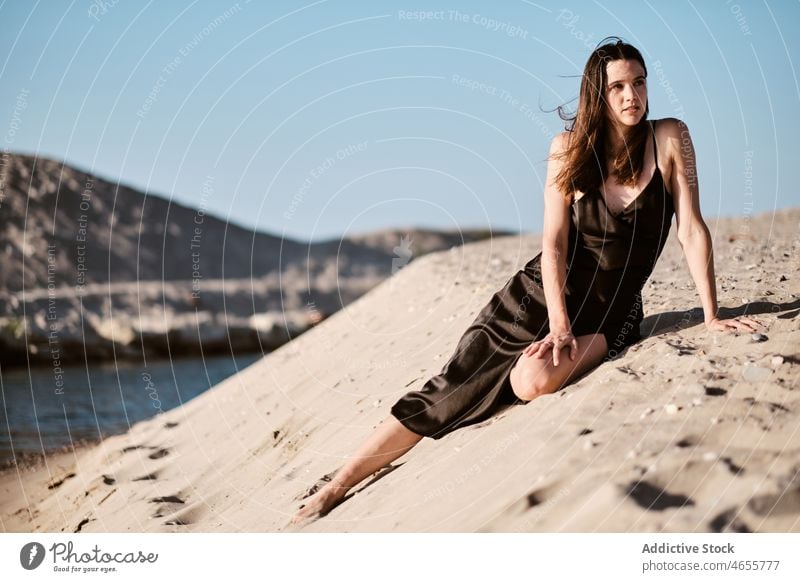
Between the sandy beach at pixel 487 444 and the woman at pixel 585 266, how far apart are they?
0.10 metres

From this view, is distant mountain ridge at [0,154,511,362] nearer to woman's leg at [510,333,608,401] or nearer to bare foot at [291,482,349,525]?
bare foot at [291,482,349,525]

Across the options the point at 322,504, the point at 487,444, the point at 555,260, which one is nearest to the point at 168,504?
the point at 322,504

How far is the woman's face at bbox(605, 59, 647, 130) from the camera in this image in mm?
3338

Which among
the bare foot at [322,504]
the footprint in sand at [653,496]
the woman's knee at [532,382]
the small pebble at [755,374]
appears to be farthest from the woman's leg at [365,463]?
the small pebble at [755,374]

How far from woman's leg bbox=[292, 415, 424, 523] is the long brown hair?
3.82 feet

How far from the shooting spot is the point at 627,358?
11.2 feet

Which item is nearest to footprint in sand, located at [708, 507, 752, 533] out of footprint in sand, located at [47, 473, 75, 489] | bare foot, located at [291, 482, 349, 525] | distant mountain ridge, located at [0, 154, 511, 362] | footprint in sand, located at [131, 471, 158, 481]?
bare foot, located at [291, 482, 349, 525]

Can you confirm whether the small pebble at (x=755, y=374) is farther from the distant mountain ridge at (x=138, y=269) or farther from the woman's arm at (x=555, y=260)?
the distant mountain ridge at (x=138, y=269)

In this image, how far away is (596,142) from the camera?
3.41 m
